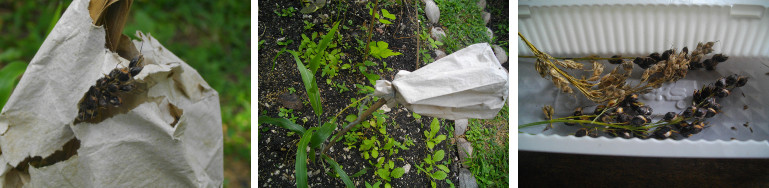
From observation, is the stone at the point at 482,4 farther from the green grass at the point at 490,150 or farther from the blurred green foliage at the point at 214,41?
the blurred green foliage at the point at 214,41

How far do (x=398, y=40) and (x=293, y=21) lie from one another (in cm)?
20

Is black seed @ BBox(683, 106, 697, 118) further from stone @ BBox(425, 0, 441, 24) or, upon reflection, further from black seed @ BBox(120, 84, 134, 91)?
black seed @ BBox(120, 84, 134, 91)

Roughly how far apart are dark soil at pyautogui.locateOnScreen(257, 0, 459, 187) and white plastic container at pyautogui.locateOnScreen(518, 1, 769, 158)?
0.25 metres

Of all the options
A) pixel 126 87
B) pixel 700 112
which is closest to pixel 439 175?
pixel 700 112

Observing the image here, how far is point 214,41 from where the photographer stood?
2.42ft

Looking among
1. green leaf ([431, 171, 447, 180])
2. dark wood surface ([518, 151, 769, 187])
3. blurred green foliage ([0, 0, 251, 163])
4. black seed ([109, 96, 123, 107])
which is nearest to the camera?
black seed ([109, 96, 123, 107])

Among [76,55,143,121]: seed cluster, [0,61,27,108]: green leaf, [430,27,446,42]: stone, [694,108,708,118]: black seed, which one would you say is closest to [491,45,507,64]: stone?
[430,27,446,42]: stone

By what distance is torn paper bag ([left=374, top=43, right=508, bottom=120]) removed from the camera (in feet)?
1.93

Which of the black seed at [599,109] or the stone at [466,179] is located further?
the stone at [466,179]

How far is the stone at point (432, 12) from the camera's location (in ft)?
2.86

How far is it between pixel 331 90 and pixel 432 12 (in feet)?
0.78

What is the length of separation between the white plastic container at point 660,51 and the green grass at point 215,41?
40cm

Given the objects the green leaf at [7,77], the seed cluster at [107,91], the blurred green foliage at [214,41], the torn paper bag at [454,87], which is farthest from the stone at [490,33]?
the green leaf at [7,77]

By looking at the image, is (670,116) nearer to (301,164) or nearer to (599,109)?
(599,109)
